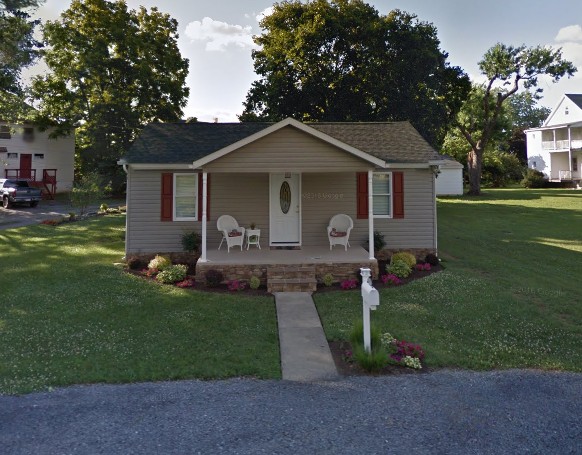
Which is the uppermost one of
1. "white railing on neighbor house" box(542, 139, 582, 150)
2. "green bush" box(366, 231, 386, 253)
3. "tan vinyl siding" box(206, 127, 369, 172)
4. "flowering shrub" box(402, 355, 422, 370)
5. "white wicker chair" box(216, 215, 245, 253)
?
"white railing on neighbor house" box(542, 139, 582, 150)

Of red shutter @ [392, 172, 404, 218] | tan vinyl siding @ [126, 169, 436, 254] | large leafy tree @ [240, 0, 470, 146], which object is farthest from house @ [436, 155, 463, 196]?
red shutter @ [392, 172, 404, 218]

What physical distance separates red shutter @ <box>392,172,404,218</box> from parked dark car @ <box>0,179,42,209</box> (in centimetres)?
2333

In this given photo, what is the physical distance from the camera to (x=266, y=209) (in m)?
11.9

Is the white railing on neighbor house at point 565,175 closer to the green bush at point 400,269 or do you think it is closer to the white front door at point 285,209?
the green bush at point 400,269

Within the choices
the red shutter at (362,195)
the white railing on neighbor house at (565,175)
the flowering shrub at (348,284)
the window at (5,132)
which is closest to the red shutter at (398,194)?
the red shutter at (362,195)

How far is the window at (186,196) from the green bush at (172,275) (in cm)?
239

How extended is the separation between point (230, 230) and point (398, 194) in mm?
5159

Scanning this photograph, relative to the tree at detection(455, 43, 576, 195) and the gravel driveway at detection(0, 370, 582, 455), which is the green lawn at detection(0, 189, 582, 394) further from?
the tree at detection(455, 43, 576, 195)

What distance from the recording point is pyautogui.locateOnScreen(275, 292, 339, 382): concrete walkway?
5.23 meters

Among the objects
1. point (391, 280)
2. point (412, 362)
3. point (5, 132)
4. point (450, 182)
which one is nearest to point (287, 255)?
point (391, 280)

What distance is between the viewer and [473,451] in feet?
11.7

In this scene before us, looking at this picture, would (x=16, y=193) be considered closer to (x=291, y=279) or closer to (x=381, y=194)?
(x=291, y=279)

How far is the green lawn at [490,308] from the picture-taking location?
5.82 meters

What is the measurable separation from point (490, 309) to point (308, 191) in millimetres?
6099
